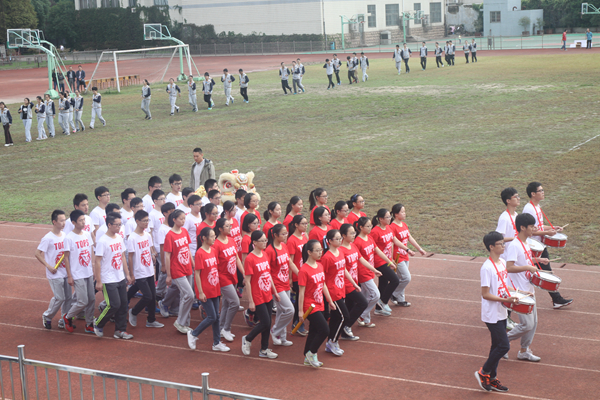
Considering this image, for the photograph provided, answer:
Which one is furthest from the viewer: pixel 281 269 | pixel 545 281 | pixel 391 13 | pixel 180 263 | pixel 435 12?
pixel 435 12

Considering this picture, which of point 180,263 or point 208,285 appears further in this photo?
point 180,263

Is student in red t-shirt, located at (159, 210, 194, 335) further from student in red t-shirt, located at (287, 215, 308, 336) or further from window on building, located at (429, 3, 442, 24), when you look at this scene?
window on building, located at (429, 3, 442, 24)

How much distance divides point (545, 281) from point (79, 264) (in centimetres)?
608

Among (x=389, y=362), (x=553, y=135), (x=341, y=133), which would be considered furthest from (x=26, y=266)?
(x=553, y=135)

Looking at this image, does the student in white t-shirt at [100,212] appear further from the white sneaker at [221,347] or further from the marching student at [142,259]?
the white sneaker at [221,347]

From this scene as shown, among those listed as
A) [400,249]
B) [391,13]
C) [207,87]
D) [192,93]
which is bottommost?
[400,249]

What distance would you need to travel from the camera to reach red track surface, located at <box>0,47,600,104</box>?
145 ft

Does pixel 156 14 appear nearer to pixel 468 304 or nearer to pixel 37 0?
pixel 37 0

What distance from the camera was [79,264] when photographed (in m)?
8.24

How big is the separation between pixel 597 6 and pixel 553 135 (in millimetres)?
59048

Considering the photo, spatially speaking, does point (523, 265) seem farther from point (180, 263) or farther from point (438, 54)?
point (438, 54)

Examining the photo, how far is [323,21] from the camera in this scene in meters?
68.6

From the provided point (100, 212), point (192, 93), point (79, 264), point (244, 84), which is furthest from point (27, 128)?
point (79, 264)

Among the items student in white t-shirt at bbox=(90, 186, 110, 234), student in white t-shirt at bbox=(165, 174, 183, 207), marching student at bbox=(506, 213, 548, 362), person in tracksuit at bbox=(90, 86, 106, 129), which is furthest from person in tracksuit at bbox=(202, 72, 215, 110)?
marching student at bbox=(506, 213, 548, 362)
